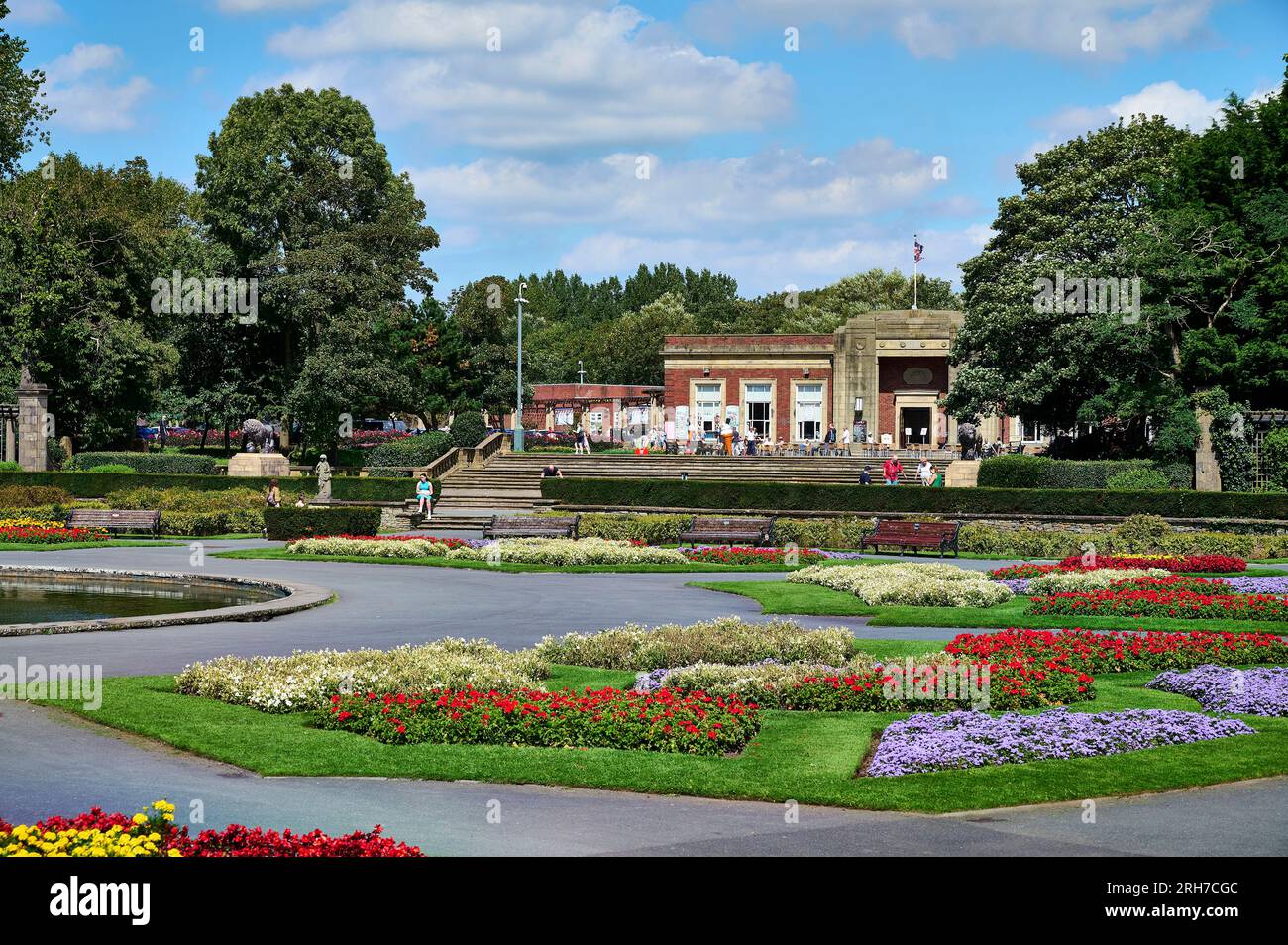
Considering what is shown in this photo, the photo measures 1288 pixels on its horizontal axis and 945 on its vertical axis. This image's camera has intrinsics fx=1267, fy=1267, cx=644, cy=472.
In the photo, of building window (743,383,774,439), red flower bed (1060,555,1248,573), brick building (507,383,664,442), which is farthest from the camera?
brick building (507,383,664,442)

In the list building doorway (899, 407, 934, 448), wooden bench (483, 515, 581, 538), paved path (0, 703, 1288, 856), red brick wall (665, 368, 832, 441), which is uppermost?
red brick wall (665, 368, 832, 441)

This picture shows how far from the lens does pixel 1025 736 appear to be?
11031 mm

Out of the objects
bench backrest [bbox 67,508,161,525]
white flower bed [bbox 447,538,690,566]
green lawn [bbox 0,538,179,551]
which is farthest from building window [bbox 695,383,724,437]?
green lawn [bbox 0,538,179,551]

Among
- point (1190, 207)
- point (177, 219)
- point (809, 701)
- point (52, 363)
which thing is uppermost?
point (177, 219)

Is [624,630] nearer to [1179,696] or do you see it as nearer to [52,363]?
[1179,696]

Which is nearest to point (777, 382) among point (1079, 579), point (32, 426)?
point (32, 426)

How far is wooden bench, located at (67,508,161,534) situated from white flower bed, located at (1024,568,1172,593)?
24.2m

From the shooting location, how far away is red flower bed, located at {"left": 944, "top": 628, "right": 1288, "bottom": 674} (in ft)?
48.3

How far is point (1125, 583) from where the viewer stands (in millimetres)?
21391

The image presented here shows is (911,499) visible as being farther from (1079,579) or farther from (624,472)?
(624,472)

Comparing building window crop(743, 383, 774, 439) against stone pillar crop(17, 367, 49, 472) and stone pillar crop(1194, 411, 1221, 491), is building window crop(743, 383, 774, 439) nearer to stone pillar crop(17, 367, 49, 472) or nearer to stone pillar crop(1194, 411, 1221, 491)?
stone pillar crop(1194, 411, 1221, 491)
